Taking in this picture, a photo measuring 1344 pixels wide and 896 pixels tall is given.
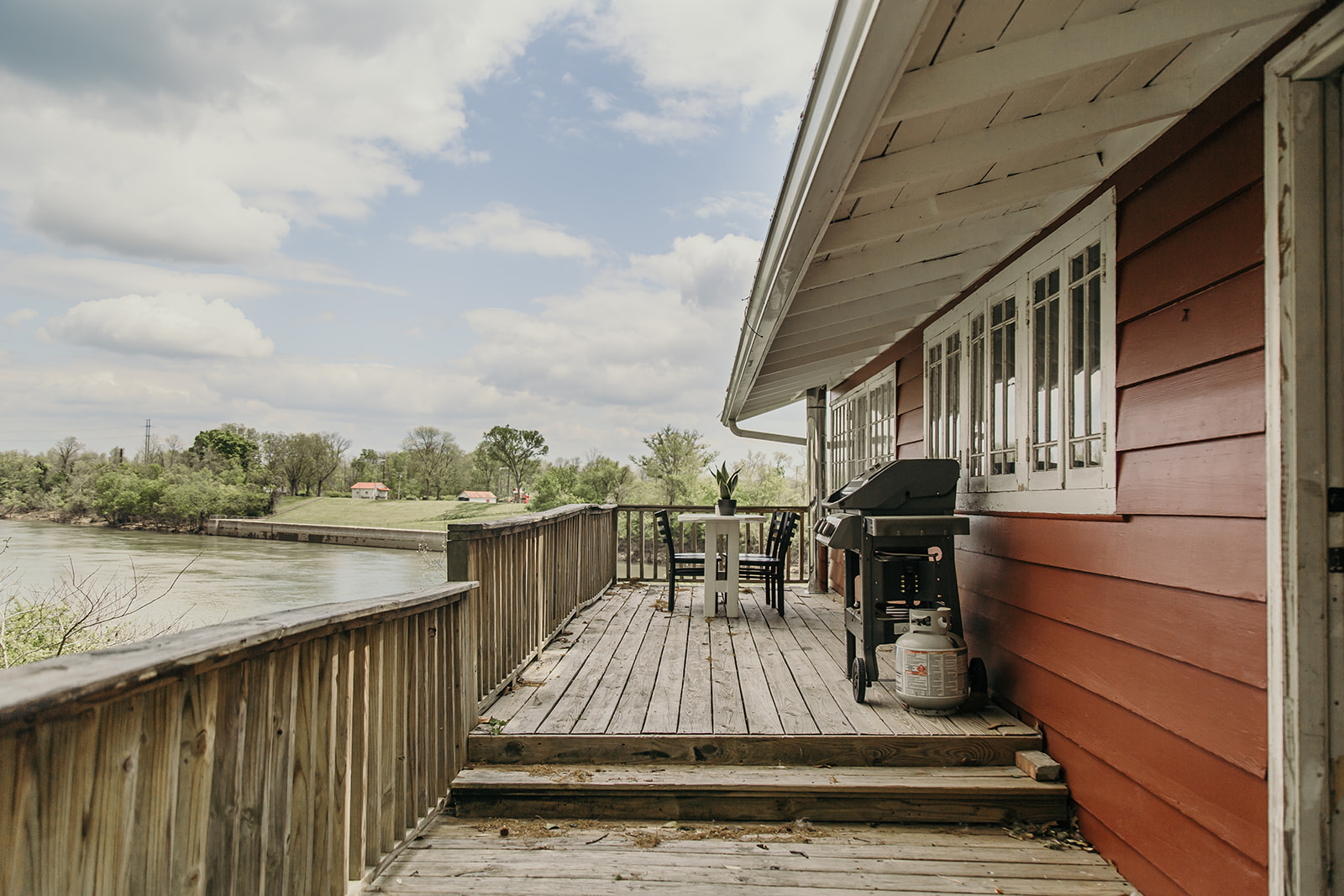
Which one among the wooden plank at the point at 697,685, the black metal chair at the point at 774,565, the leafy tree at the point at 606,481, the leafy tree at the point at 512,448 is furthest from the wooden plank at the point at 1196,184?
the leafy tree at the point at 512,448

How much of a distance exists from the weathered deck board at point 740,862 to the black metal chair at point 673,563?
3.17m

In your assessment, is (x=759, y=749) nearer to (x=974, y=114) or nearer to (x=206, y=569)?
(x=974, y=114)

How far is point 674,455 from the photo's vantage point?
20.8 meters

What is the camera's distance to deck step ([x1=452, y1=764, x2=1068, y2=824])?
2.43 meters

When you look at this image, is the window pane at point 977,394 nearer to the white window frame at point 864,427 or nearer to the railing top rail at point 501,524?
the white window frame at point 864,427

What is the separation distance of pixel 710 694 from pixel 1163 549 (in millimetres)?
1933

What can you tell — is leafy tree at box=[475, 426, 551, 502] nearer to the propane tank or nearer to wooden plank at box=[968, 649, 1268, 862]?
the propane tank

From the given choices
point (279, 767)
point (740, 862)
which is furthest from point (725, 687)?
point (279, 767)

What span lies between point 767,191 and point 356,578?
65.3 feet

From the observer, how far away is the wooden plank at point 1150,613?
1.62 meters

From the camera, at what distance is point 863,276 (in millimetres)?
3230

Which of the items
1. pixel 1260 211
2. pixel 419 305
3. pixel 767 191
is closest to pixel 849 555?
pixel 767 191

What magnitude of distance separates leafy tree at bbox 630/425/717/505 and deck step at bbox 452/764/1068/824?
17569 mm

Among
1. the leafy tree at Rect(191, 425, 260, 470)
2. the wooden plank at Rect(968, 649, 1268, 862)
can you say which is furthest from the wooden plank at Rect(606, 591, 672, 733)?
the leafy tree at Rect(191, 425, 260, 470)
